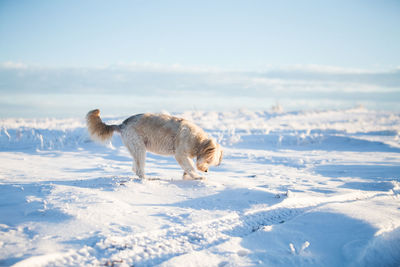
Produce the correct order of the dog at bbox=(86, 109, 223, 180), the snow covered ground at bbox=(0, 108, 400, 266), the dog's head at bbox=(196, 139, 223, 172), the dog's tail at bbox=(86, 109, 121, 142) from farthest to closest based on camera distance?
the dog's tail at bbox=(86, 109, 121, 142)
the dog at bbox=(86, 109, 223, 180)
the dog's head at bbox=(196, 139, 223, 172)
the snow covered ground at bbox=(0, 108, 400, 266)

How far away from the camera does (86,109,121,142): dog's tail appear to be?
7570 millimetres

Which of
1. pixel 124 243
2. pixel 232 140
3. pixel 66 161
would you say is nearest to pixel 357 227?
pixel 124 243

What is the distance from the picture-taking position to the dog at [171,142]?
7.14 m

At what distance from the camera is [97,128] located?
299 inches

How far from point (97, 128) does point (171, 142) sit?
1887mm

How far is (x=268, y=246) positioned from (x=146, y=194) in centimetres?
278

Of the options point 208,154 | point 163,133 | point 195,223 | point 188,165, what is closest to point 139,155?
point 163,133

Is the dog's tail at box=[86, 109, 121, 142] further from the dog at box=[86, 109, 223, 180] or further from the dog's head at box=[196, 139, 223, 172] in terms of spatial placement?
the dog's head at box=[196, 139, 223, 172]

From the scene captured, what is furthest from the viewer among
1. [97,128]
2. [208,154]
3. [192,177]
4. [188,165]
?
[97,128]

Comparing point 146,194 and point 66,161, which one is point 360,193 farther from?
point 66,161

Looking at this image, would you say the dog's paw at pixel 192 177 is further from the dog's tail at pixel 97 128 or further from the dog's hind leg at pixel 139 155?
the dog's tail at pixel 97 128

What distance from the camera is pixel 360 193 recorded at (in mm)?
7152

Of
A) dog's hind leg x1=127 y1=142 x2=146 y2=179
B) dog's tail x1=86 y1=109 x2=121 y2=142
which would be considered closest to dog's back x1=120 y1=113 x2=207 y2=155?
dog's hind leg x1=127 y1=142 x2=146 y2=179

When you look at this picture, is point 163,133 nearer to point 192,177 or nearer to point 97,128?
point 192,177
